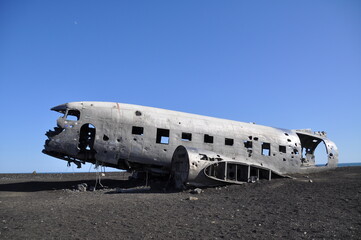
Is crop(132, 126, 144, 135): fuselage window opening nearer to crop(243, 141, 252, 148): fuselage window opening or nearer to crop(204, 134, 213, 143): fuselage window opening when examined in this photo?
crop(204, 134, 213, 143): fuselage window opening

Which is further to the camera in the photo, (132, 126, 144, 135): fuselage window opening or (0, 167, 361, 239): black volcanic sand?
(132, 126, 144, 135): fuselage window opening

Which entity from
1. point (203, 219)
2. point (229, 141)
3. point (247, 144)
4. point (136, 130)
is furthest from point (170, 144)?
point (203, 219)

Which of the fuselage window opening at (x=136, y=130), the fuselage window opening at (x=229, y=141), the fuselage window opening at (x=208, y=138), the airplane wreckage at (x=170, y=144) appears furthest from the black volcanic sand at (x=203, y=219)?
the fuselage window opening at (x=136, y=130)

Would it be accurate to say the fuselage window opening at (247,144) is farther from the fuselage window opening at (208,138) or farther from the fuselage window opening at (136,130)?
the fuselage window opening at (136,130)

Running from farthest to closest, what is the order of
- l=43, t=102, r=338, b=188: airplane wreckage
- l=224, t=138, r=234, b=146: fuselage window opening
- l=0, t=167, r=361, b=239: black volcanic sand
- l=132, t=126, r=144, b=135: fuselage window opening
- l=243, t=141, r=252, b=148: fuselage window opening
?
l=243, t=141, r=252, b=148: fuselage window opening → l=224, t=138, r=234, b=146: fuselage window opening → l=132, t=126, r=144, b=135: fuselage window opening → l=43, t=102, r=338, b=188: airplane wreckage → l=0, t=167, r=361, b=239: black volcanic sand

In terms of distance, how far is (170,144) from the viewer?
15.7 m

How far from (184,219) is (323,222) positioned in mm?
3634

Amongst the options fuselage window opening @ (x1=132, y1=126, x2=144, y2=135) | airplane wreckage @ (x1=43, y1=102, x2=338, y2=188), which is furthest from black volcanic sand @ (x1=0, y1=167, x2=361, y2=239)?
fuselage window opening @ (x1=132, y1=126, x2=144, y2=135)

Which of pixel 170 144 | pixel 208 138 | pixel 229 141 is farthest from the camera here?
pixel 229 141

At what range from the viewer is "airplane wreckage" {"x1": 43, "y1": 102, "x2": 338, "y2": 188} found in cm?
1412

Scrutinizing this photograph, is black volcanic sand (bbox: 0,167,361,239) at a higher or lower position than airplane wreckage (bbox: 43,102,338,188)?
lower

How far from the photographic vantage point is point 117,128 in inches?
591

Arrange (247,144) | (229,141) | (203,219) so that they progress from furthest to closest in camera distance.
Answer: (247,144)
(229,141)
(203,219)

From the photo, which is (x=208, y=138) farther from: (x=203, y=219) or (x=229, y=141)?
(x=203, y=219)
